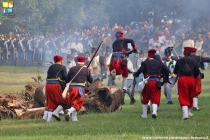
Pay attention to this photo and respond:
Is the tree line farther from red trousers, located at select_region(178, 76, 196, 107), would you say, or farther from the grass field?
red trousers, located at select_region(178, 76, 196, 107)

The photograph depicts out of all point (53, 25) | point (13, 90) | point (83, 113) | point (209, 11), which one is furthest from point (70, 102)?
point (53, 25)

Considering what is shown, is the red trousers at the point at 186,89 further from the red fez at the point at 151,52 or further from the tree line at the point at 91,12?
the tree line at the point at 91,12

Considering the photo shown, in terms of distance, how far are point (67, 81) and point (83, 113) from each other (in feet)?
5.73

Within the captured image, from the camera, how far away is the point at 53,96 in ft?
51.4

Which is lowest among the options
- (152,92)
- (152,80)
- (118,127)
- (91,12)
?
(118,127)

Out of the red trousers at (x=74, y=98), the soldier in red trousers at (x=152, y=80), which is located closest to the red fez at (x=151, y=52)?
the soldier in red trousers at (x=152, y=80)

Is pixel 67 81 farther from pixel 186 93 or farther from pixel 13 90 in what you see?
pixel 13 90

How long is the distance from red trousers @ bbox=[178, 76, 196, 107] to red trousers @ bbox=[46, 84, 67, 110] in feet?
9.39

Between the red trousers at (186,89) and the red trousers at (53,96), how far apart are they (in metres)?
2.86

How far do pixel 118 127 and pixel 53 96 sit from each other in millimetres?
2281

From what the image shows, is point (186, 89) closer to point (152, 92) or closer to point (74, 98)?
point (152, 92)

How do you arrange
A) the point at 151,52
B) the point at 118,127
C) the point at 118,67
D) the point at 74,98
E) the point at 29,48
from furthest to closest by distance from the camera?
the point at 29,48 < the point at 118,67 < the point at 151,52 < the point at 74,98 < the point at 118,127

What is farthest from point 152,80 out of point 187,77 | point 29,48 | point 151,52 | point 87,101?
Result: point 29,48

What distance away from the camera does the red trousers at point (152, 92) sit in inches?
625
